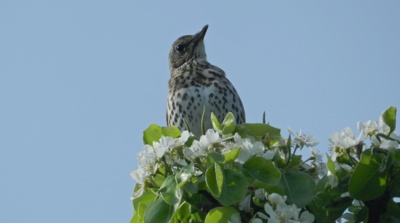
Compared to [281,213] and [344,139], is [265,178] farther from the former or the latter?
[344,139]

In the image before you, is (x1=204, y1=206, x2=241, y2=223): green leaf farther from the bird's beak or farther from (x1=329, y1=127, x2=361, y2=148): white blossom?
the bird's beak

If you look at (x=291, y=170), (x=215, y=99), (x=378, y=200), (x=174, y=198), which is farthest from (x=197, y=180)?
(x=215, y=99)

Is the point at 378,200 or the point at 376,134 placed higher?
the point at 376,134

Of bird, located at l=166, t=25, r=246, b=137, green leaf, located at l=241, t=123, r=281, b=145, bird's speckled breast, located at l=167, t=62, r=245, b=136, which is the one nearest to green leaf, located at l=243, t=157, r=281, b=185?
green leaf, located at l=241, t=123, r=281, b=145

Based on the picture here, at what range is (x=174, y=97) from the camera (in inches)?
333

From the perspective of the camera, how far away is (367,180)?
3.89 meters

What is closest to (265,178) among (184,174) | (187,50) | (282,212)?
(282,212)

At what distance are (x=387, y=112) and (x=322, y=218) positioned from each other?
0.60m

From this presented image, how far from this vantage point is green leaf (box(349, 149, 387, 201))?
3893 millimetres

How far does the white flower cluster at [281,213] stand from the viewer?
3.76 meters

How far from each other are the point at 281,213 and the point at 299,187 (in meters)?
0.19

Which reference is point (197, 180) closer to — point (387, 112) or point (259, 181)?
point (259, 181)

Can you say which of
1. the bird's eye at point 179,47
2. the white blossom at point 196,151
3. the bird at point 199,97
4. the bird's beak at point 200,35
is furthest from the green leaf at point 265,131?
the bird's eye at point 179,47

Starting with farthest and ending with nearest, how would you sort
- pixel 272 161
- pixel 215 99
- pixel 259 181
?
pixel 215 99 < pixel 272 161 < pixel 259 181
